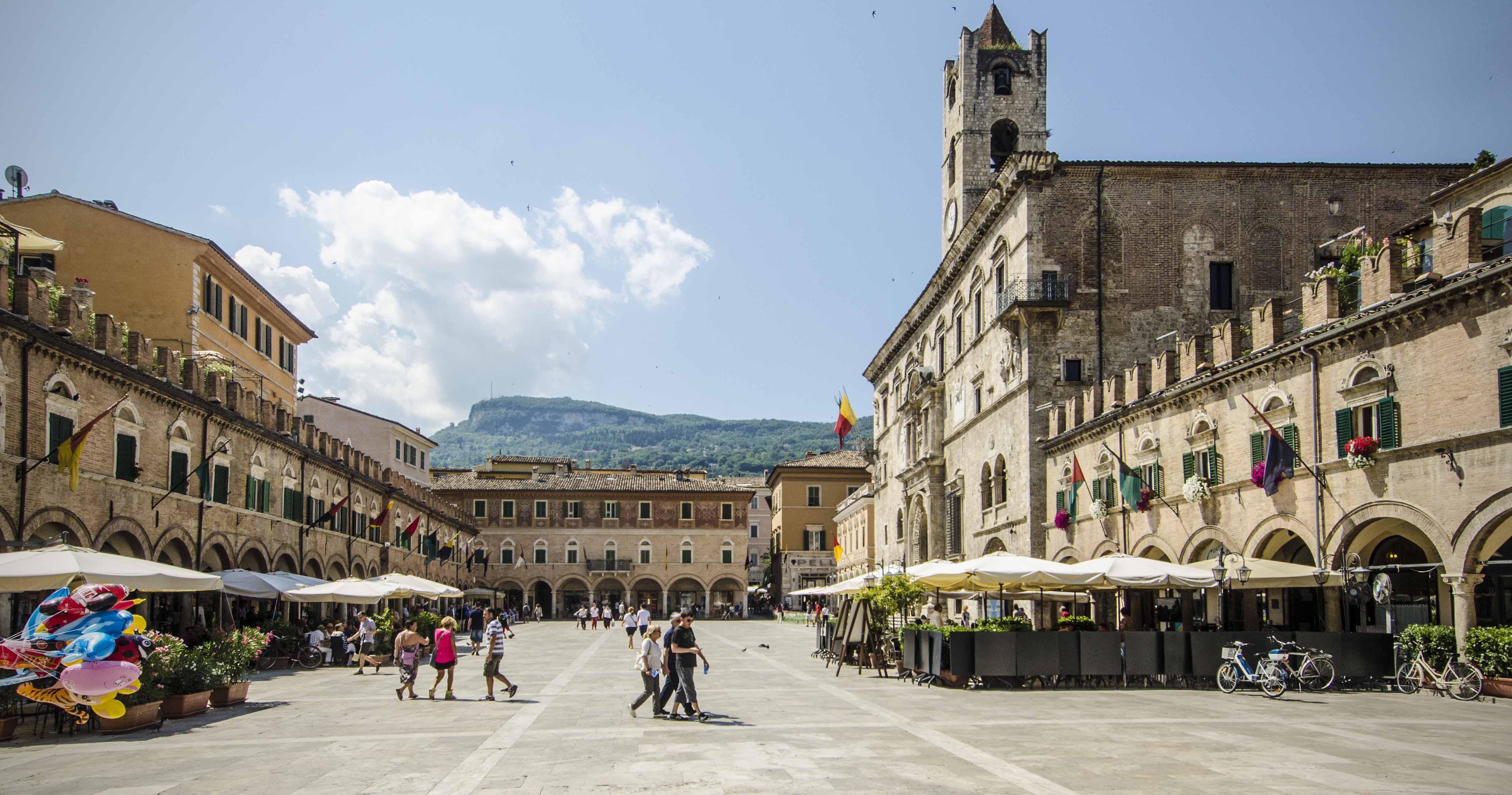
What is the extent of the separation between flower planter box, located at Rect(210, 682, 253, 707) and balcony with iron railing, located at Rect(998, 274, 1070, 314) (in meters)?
27.1

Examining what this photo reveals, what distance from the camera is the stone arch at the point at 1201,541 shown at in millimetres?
27531

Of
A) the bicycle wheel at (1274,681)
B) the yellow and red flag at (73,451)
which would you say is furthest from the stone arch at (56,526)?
the bicycle wheel at (1274,681)

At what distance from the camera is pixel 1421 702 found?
19.4 meters

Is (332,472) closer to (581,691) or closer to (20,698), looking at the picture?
(581,691)

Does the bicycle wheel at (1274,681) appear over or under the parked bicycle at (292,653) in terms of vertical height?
over

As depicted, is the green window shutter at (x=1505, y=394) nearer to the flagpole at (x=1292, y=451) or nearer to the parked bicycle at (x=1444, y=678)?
→ the parked bicycle at (x=1444, y=678)

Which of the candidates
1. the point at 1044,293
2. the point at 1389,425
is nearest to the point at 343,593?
the point at 1044,293

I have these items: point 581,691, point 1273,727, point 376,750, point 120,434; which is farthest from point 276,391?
point 1273,727

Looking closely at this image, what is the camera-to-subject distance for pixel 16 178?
37.2m

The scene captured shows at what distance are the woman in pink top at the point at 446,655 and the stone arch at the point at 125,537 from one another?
874 cm

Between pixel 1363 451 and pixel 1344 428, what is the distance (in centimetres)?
121

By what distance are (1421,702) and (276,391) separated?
3991cm

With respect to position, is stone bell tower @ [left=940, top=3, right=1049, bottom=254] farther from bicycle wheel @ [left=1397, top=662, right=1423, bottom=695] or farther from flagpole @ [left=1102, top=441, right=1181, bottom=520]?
bicycle wheel @ [left=1397, top=662, right=1423, bottom=695]

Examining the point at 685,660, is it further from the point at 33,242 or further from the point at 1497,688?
the point at 33,242
